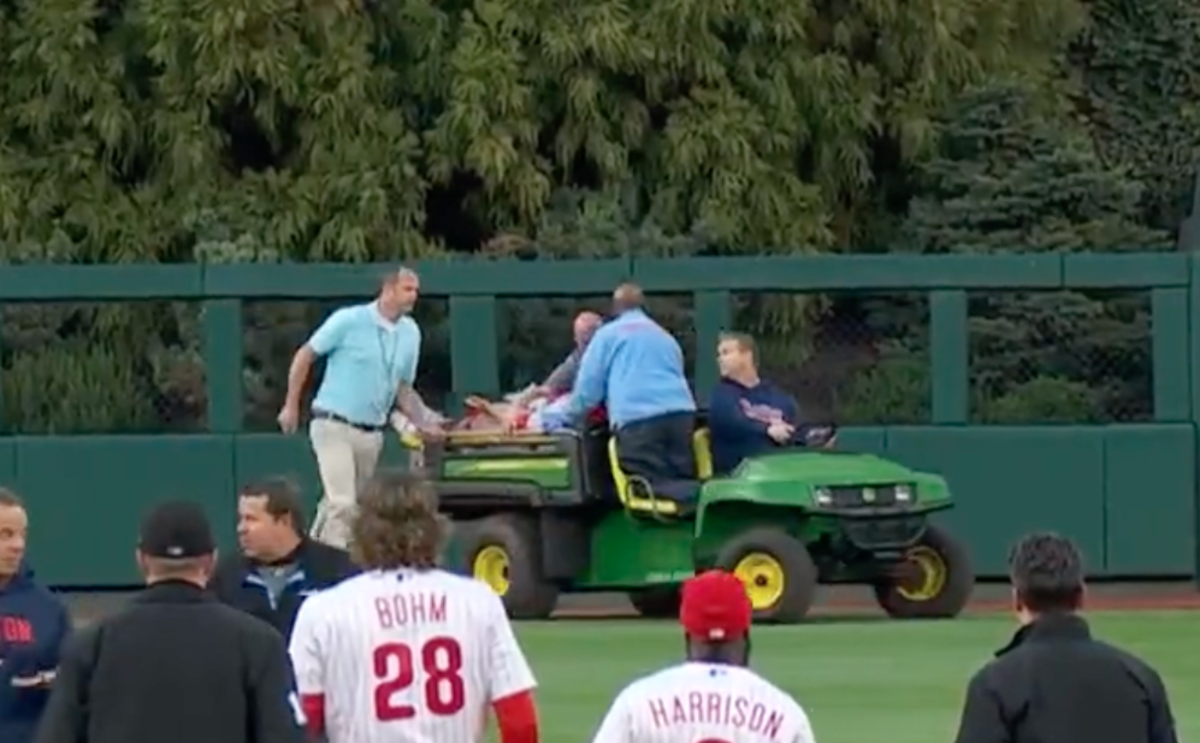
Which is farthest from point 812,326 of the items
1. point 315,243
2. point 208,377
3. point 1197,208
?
point 1197,208

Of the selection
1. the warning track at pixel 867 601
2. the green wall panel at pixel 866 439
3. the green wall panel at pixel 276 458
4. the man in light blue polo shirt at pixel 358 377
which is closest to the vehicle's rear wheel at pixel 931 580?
the warning track at pixel 867 601

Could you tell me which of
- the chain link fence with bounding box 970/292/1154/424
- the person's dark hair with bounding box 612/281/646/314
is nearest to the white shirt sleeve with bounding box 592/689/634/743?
the person's dark hair with bounding box 612/281/646/314

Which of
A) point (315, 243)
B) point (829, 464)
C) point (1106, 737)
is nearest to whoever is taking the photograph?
point (1106, 737)

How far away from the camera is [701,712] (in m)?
7.30

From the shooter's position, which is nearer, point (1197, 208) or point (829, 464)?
point (829, 464)

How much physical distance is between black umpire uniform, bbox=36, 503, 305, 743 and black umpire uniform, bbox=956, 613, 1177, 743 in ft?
5.52

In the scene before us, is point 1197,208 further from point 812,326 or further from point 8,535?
point 8,535

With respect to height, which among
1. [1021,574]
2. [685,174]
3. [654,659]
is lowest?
[654,659]

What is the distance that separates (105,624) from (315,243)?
19.4 meters

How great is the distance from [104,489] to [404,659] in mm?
14893

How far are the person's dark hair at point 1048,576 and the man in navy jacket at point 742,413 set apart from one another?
11.1 m

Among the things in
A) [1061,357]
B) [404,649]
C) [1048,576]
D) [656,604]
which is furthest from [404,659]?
[1061,357]

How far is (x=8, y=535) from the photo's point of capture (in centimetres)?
934

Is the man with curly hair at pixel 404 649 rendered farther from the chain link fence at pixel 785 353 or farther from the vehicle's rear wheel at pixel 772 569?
the chain link fence at pixel 785 353
